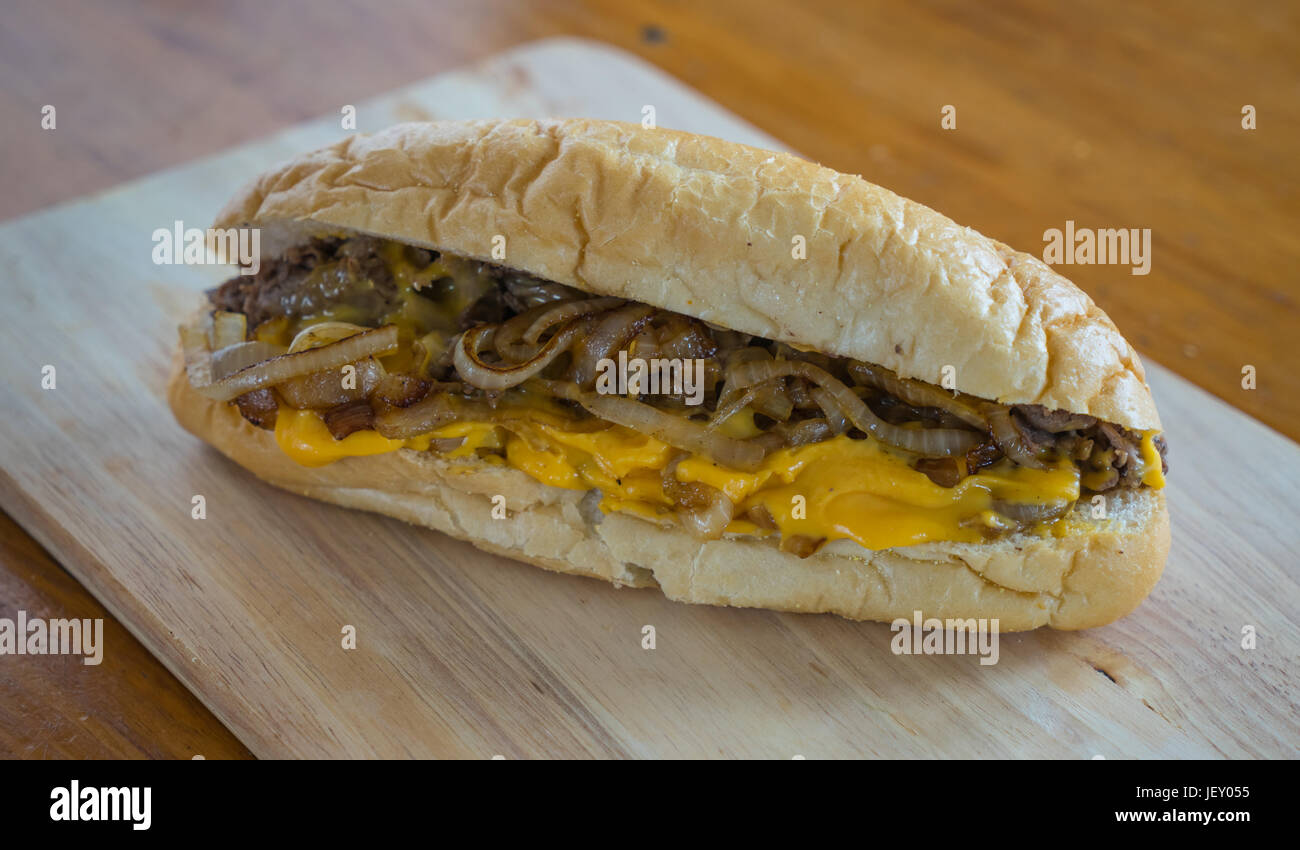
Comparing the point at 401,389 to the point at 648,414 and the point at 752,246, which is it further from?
the point at 752,246

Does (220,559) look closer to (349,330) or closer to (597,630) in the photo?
(349,330)

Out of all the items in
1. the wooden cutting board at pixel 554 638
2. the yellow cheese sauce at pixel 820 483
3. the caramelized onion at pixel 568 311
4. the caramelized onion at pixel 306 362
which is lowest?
the wooden cutting board at pixel 554 638

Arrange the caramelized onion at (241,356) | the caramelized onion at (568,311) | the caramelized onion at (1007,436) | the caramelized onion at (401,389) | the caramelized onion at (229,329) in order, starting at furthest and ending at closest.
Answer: the caramelized onion at (229,329)
the caramelized onion at (241,356)
the caramelized onion at (401,389)
the caramelized onion at (568,311)
the caramelized onion at (1007,436)

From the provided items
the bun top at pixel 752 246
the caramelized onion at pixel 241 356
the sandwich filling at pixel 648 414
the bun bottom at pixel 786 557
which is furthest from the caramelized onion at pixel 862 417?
the caramelized onion at pixel 241 356

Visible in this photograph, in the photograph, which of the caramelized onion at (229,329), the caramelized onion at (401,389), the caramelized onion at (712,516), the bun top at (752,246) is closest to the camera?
the bun top at (752,246)

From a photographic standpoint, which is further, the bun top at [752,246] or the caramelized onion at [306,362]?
the caramelized onion at [306,362]

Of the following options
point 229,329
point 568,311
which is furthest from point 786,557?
point 229,329

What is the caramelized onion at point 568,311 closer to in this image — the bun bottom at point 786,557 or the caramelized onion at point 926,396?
the bun bottom at point 786,557
